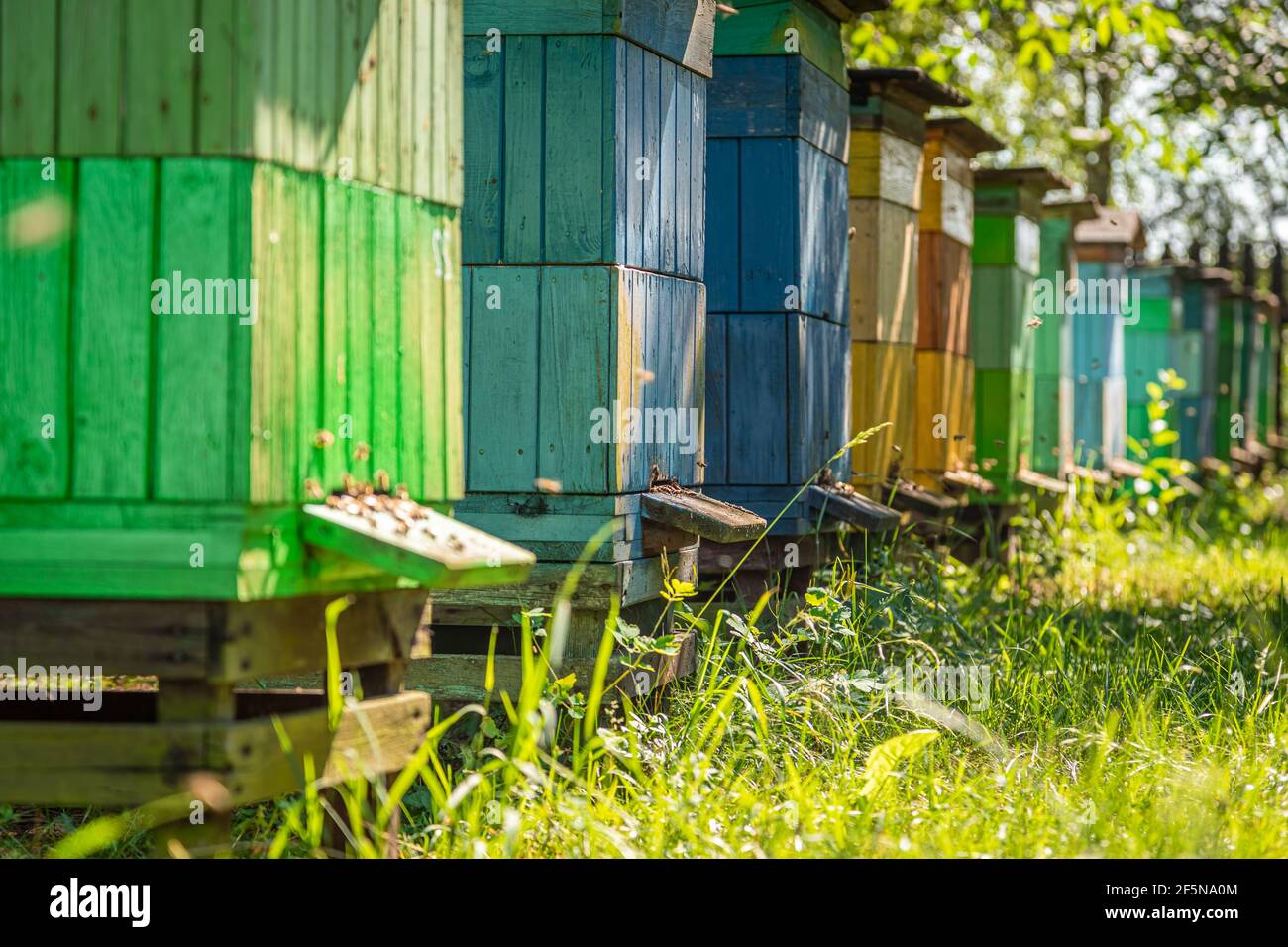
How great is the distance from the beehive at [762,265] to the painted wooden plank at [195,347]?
12.2 ft

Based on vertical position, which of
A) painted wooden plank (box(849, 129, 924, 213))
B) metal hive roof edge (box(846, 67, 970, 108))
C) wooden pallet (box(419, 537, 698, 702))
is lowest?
wooden pallet (box(419, 537, 698, 702))

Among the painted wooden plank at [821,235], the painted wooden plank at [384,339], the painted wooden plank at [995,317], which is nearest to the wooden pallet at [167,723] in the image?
the painted wooden plank at [384,339]

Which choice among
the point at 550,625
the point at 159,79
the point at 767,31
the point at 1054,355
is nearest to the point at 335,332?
the point at 159,79

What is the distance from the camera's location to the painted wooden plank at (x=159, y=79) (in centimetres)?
367

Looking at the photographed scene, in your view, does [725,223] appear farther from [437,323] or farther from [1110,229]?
[1110,229]

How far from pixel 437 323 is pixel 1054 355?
868 cm

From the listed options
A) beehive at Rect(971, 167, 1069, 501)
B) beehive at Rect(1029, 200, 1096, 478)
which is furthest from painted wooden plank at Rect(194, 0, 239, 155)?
beehive at Rect(1029, 200, 1096, 478)

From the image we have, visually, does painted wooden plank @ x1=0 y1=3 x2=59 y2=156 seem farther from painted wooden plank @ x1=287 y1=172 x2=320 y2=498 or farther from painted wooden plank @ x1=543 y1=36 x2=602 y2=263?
painted wooden plank @ x1=543 y1=36 x2=602 y2=263

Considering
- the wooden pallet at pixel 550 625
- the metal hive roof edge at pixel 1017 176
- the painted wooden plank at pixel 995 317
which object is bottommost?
the wooden pallet at pixel 550 625

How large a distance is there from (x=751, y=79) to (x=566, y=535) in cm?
261

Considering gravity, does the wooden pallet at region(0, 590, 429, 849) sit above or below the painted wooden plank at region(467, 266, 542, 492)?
below

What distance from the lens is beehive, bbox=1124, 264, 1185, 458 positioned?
55.7 feet

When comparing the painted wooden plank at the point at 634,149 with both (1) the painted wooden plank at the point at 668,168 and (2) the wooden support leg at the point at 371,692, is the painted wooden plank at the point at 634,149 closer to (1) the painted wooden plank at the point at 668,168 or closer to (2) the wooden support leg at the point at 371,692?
(1) the painted wooden plank at the point at 668,168

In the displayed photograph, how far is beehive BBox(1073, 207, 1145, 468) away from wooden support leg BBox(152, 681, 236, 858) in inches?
402
